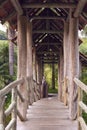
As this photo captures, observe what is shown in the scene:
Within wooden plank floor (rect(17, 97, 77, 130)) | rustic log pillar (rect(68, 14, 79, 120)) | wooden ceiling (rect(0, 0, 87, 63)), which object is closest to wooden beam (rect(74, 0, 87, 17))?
wooden ceiling (rect(0, 0, 87, 63))

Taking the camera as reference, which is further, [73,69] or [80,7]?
[73,69]

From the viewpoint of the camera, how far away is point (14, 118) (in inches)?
235

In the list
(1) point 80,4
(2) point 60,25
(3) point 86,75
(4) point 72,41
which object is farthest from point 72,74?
(3) point 86,75

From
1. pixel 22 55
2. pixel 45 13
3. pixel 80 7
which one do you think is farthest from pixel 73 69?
pixel 45 13

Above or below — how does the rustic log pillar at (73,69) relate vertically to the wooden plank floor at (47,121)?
above

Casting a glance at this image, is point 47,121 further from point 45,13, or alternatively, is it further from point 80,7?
point 45,13

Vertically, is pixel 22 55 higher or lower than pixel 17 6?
lower

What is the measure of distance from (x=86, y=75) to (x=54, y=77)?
8.60m

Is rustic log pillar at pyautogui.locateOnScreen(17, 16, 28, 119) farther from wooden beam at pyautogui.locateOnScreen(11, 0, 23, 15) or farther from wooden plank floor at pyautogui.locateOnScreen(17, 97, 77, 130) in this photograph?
wooden plank floor at pyautogui.locateOnScreen(17, 97, 77, 130)

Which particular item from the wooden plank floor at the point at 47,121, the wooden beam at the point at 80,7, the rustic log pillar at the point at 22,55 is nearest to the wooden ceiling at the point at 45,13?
the wooden beam at the point at 80,7

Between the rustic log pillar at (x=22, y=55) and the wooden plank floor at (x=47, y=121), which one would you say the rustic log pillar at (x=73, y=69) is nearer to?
the wooden plank floor at (x=47, y=121)

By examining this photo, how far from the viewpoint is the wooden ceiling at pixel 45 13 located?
8.22 meters

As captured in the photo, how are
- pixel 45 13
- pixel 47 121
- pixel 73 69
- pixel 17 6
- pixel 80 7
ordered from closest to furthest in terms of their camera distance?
pixel 47 121, pixel 80 7, pixel 17 6, pixel 73 69, pixel 45 13

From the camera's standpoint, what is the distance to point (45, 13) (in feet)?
38.3
